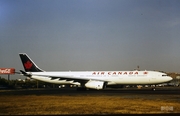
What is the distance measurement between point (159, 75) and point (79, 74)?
14400 millimetres

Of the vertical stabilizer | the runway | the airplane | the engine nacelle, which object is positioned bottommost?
the runway

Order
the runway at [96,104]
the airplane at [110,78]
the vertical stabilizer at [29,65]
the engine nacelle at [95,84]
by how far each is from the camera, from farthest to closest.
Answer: the vertical stabilizer at [29,65], the airplane at [110,78], the engine nacelle at [95,84], the runway at [96,104]

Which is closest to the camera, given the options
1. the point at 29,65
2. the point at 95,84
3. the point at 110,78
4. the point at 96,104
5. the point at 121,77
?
the point at 96,104

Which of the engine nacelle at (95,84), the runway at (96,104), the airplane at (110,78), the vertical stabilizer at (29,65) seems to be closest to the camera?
the runway at (96,104)

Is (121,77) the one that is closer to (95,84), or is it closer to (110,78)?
(110,78)

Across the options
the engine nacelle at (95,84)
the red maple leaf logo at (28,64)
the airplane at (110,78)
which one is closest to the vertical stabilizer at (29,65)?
the red maple leaf logo at (28,64)

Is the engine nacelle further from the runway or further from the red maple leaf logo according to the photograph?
the runway

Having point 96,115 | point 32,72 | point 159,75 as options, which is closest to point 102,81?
point 159,75

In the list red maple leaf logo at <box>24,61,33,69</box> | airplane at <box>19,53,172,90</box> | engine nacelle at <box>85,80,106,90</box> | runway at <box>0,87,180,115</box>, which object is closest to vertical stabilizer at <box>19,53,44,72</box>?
red maple leaf logo at <box>24,61,33,69</box>

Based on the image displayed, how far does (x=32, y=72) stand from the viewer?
167 ft

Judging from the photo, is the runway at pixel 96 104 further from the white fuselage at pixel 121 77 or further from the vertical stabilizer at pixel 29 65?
the vertical stabilizer at pixel 29 65

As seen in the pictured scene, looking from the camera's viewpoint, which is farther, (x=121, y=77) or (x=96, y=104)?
(x=121, y=77)

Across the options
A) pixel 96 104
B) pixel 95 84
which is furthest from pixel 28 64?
pixel 96 104

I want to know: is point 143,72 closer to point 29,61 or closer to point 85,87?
point 85,87
